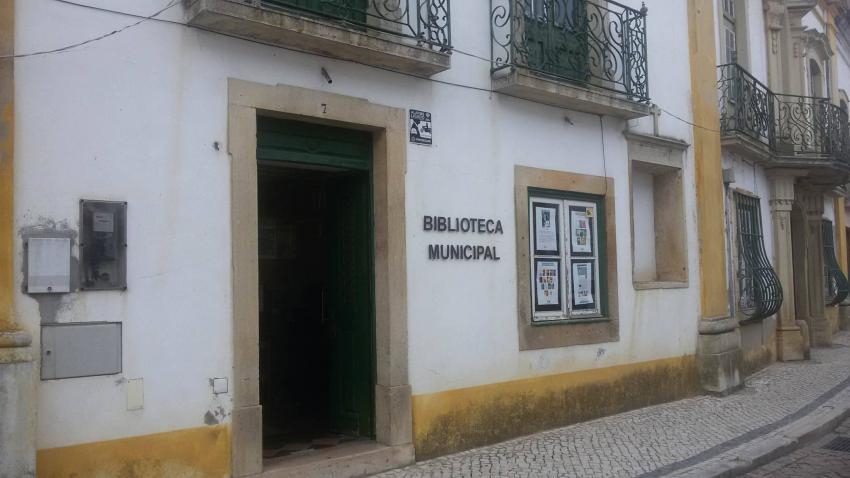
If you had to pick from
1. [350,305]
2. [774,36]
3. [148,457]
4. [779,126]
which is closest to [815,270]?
[779,126]

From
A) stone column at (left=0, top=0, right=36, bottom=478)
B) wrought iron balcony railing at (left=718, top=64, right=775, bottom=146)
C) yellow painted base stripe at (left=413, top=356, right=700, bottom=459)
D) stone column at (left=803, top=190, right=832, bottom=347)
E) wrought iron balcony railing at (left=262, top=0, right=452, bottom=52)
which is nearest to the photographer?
stone column at (left=0, top=0, right=36, bottom=478)

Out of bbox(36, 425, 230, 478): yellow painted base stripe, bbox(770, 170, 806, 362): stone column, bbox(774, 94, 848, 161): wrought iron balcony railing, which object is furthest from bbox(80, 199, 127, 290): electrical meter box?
bbox(774, 94, 848, 161): wrought iron balcony railing

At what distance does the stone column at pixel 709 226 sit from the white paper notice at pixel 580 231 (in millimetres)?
2479

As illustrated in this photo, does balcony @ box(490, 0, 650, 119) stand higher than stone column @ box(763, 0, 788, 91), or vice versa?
stone column @ box(763, 0, 788, 91)

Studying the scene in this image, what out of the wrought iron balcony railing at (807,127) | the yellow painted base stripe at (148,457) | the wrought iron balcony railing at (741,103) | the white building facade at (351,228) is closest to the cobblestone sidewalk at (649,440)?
the white building facade at (351,228)

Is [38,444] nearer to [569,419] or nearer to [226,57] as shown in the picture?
[226,57]

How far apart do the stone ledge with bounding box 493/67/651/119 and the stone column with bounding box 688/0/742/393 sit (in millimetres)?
1873

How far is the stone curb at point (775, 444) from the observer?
6.66m

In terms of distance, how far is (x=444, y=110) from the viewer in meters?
7.32

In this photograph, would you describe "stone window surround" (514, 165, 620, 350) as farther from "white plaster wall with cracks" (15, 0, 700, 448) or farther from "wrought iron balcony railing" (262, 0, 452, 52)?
"wrought iron balcony railing" (262, 0, 452, 52)

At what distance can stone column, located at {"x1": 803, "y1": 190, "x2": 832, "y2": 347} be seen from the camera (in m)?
15.9

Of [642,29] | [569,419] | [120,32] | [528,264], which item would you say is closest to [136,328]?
[120,32]

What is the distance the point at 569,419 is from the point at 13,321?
220 inches

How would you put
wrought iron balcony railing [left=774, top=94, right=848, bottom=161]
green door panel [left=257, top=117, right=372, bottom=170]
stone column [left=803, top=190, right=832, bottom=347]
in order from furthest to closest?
1. stone column [left=803, top=190, right=832, bottom=347]
2. wrought iron balcony railing [left=774, top=94, right=848, bottom=161]
3. green door panel [left=257, top=117, right=372, bottom=170]
